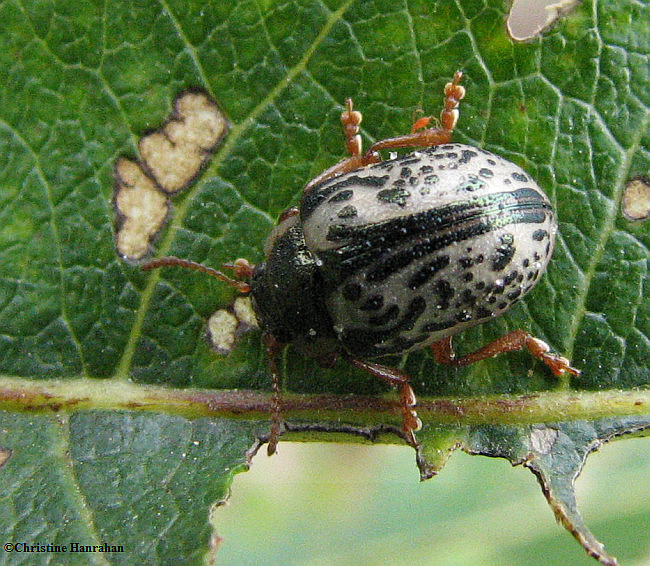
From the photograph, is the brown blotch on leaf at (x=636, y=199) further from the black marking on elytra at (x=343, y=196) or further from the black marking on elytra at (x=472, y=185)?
the black marking on elytra at (x=343, y=196)

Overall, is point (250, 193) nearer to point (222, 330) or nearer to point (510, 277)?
point (222, 330)

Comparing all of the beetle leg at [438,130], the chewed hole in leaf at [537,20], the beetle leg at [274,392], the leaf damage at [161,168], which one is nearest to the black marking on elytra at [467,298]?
the beetle leg at [438,130]

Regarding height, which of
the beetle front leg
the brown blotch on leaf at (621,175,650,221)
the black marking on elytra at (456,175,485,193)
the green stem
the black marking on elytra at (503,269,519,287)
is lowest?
the green stem

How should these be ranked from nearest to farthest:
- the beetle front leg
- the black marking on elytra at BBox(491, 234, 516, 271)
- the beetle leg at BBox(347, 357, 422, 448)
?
1. the black marking on elytra at BBox(491, 234, 516, 271)
2. the beetle leg at BBox(347, 357, 422, 448)
3. the beetle front leg

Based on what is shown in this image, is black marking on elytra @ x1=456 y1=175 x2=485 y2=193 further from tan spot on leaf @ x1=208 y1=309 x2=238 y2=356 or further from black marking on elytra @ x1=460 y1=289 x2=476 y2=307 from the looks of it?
Result: tan spot on leaf @ x1=208 y1=309 x2=238 y2=356

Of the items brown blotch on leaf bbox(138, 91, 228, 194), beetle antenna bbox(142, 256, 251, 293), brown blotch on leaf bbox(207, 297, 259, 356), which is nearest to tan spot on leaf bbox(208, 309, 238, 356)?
brown blotch on leaf bbox(207, 297, 259, 356)

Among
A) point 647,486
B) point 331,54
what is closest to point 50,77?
point 331,54

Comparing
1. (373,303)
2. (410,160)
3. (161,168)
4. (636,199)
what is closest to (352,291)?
(373,303)
